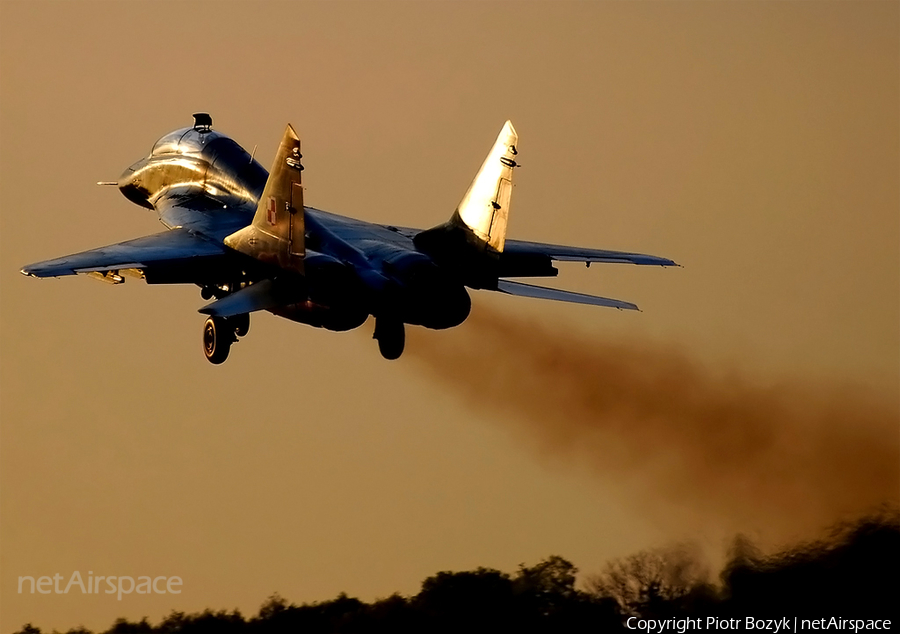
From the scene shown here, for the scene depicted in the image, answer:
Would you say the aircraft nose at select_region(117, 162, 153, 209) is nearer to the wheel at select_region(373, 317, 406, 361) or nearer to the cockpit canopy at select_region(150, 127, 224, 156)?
the cockpit canopy at select_region(150, 127, 224, 156)

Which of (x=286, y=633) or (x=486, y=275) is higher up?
(x=486, y=275)

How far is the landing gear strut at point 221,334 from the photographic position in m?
44.7

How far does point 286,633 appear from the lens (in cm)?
4397

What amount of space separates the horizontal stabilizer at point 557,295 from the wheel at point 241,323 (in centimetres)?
601

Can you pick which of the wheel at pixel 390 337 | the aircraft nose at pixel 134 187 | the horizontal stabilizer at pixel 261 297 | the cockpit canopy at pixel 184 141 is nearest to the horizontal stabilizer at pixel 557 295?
the wheel at pixel 390 337

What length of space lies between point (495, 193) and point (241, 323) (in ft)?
23.4

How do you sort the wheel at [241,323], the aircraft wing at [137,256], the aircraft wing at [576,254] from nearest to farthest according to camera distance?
the aircraft wing at [137,256] < the wheel at [241,323] < the aircraft wing at [576,254]

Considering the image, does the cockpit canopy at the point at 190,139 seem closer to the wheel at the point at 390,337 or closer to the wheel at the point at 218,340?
the wheel at the point at 218,340

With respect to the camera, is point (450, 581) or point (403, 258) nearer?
point (403, 258)

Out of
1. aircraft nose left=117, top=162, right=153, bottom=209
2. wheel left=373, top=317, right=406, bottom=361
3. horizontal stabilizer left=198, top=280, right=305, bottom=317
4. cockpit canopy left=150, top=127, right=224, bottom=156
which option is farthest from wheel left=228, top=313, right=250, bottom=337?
aircraft nose left=117, top=162, right=153, bottom=209

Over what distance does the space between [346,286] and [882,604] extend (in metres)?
12.2

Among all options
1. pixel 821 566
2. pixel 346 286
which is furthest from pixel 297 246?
pixel 821 566

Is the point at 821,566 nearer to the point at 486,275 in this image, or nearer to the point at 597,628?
the point at 597,628

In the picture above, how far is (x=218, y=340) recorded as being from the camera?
4462 cm
